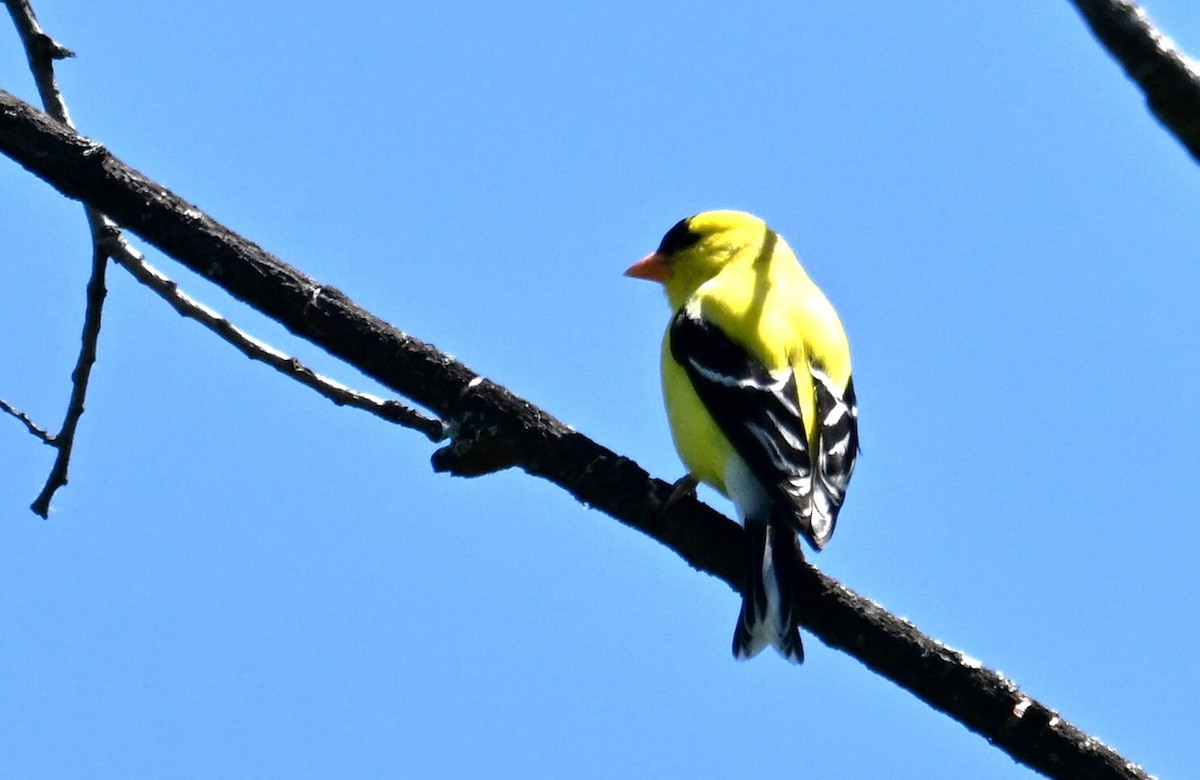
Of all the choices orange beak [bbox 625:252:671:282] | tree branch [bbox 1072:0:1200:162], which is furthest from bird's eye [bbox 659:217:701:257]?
tree branch [bbox 1072:0:1200:162]

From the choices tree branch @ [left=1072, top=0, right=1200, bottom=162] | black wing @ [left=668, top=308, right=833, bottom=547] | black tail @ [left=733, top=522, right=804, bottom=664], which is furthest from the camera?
black wing @ [left=668, top=308, right=833, bottom=547]

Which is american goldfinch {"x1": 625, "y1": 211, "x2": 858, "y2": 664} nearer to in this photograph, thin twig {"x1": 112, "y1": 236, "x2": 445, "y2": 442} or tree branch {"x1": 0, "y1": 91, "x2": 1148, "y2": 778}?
tree branch {"x1": 0, "y1": 91, "x2": 1148, "y2": 778}

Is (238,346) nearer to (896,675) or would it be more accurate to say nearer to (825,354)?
(896,675)

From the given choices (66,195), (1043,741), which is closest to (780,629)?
(1043,741)

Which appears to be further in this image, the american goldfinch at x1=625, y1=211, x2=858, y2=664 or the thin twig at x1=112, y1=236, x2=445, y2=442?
the american goldfinch at x1=625, y1=211, x2=858, y2=664

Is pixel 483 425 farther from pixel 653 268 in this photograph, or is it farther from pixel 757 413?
pixel 653 268

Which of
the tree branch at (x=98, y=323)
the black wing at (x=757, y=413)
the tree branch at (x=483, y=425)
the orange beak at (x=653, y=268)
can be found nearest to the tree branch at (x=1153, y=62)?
the tree branch at (x=483, y=425)
